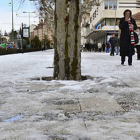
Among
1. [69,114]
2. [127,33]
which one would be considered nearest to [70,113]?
[69,114]

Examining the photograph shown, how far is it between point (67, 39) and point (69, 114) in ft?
10.1

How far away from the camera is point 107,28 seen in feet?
160

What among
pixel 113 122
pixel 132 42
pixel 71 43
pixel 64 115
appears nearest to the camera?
pixel 113 122

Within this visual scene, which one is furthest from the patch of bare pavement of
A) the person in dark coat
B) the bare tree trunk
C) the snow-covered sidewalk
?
the person in dark coat

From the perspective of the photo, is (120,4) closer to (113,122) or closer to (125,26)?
(125,26)

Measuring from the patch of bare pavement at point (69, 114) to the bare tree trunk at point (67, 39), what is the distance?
1.39m

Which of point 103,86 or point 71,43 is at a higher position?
point 71,43

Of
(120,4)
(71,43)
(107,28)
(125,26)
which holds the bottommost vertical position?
(71,43)

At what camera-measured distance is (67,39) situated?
583cm

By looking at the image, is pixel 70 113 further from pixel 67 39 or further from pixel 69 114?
pixel 67 39

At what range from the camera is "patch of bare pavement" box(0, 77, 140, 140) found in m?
2.26

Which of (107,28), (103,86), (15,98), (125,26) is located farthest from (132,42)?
(107,28)

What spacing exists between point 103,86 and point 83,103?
5.09ft

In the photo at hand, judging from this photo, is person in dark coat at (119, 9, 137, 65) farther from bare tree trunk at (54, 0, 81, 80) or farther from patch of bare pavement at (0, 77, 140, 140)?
patch of bare pavement at (0, 77, 140, 140)
